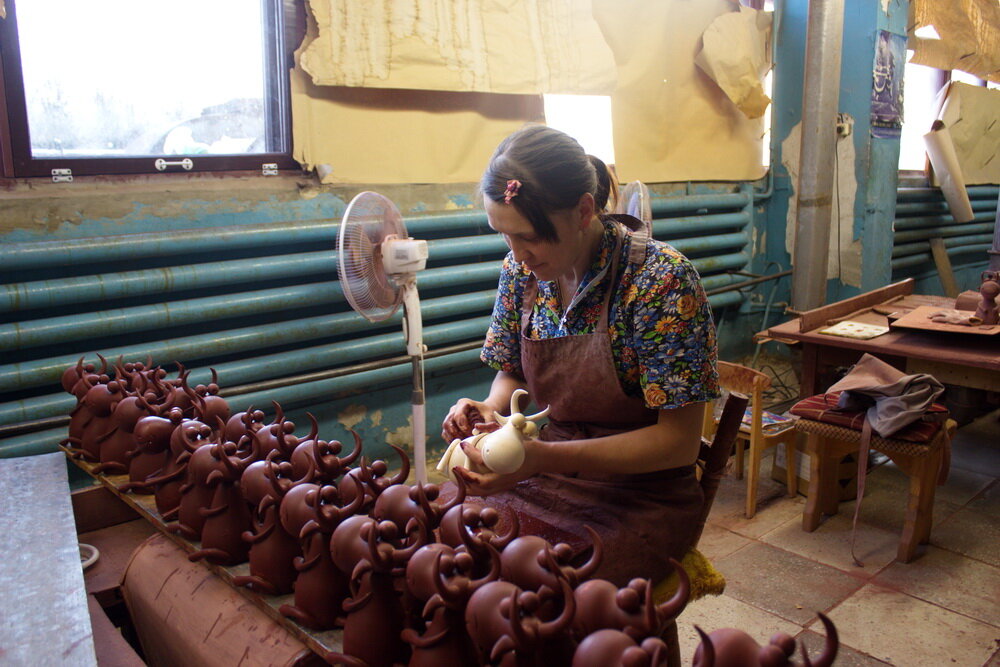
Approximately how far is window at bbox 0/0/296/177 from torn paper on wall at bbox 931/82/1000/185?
6388mm

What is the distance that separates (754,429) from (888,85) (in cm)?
338

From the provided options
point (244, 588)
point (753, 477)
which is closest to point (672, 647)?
point (244, 588)

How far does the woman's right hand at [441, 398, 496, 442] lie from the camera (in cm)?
192

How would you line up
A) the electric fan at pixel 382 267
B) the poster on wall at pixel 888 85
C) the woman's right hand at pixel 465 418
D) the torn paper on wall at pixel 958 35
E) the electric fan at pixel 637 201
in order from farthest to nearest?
the torn paper on wall at pixel 958 35 → the poster on wall at pixel 888 85 → the electric fan at pixel 637 201 → the electric fan at pixel 382 267 → the woman's right hand at pixel 465 418

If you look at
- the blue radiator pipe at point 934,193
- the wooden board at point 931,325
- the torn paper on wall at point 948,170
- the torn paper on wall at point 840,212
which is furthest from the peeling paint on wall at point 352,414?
the torn paper on wall at point 948,170

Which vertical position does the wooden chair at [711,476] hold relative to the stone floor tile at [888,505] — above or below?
above

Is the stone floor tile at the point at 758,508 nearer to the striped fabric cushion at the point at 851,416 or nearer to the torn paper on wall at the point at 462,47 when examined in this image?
the striped fabric cushion at the point at 851,416

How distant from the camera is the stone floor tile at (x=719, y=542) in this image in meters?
3.27

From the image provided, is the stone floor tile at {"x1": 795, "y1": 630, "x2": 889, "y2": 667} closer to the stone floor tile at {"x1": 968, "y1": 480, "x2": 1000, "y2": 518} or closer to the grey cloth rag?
the grey cloth rag

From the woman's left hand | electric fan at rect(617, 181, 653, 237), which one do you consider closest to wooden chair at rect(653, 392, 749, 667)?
the woman's left hand

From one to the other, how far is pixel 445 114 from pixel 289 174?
88cm

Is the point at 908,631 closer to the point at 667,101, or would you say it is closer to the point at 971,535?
the point at 971,535

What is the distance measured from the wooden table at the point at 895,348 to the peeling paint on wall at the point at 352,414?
6.87ft

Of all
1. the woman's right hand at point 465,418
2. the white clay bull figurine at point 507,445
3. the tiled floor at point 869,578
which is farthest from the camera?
the tiled floor at point 869,578
